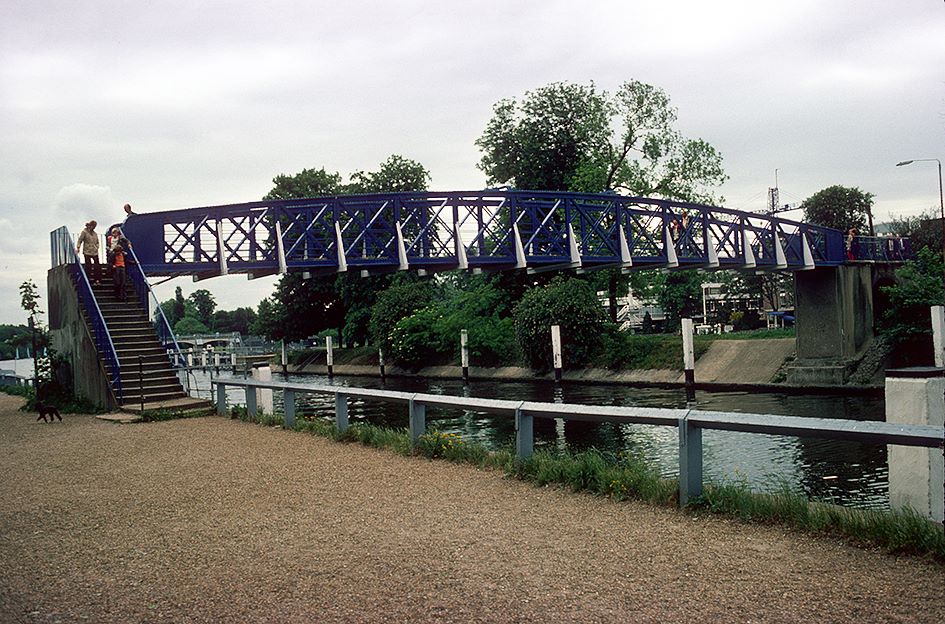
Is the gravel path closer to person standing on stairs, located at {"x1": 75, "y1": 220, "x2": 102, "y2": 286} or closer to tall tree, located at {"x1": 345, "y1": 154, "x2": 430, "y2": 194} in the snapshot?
person standing on stairs, located at {"x1": 75, "y1": 220, "x2": 102, "y2": 286}

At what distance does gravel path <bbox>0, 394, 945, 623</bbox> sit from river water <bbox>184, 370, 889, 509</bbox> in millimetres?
2260

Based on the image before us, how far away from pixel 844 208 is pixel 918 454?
7441 centimetres

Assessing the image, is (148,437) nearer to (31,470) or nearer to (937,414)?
(31,470)

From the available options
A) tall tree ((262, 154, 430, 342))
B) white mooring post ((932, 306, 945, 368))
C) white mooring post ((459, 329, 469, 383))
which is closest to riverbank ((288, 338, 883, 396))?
white mooring post ((932, 306, 945, 368))

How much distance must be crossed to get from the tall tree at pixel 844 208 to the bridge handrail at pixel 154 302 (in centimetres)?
6408

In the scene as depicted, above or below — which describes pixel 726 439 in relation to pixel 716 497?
below

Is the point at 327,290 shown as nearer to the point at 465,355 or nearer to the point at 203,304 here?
the point at 465,355

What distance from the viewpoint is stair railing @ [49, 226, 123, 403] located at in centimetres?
1995

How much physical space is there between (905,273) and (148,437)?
33.3m

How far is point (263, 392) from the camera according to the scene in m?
18.6

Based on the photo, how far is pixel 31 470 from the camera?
1181 centimetres

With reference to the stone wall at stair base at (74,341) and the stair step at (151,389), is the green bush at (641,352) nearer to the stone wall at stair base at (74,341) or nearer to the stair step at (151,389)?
the stair step at (151,389)

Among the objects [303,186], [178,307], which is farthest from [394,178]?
[178,307]

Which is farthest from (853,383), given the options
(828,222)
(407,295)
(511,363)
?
(828,222)
